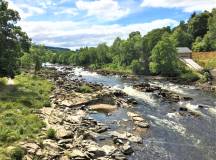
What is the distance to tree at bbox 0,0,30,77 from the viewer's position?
7925cm

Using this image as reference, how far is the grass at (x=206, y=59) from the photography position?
12731 centimetres

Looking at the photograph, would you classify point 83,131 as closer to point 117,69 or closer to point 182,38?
point 117,69

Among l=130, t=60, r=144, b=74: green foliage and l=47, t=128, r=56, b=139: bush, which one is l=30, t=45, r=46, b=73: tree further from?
l=47, t=128, r=56, b=139: bush

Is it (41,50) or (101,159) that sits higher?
(41,50)

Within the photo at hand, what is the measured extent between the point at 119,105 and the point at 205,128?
74.5 ft

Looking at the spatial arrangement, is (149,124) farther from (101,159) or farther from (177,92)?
(177,92)

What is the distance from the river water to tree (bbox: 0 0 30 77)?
28352 mm

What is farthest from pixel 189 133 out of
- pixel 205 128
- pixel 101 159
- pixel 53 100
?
pixel 53 100

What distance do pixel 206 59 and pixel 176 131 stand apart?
9193 centimetres

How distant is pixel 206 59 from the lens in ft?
458

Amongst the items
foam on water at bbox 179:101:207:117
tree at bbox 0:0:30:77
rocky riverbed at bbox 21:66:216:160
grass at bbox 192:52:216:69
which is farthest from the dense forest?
foam on water at bbox 179:101:207:117

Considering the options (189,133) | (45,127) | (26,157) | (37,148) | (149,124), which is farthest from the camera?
(149,124)

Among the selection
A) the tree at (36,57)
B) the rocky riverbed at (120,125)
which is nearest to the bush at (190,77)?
the rocky riverbed at (120,125)

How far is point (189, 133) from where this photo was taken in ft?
172
